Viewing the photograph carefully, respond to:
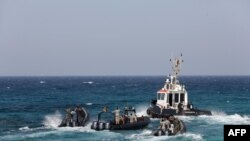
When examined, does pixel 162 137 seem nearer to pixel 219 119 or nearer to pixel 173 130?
pixel 173 130

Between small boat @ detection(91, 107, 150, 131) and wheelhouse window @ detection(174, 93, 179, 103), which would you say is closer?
small boat @ detection(91, 107, 150, 131)

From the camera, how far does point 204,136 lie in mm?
49500

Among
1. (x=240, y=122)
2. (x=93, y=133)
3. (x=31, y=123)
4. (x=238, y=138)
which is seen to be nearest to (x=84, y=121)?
(x=93, y=133)

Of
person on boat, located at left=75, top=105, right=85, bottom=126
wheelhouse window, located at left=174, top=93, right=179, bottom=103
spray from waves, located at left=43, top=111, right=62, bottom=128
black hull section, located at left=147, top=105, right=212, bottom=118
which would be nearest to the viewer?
person on boat, located at left=75, top=105, right=85, bottom=126

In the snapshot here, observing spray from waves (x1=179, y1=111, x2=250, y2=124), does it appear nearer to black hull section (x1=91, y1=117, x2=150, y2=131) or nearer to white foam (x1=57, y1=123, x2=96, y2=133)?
black hull section (x1=91, y1=117, x2=150, y2=131)

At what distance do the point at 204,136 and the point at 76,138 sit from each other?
10.3 meters

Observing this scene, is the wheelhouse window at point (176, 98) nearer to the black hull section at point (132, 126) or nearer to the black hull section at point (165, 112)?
the black hull section at point (165, 112)

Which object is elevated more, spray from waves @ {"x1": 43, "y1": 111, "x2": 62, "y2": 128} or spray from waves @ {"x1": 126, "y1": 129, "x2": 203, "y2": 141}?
spray from waves @ {"x1": 126, "y1": 129, "x2": 203, "y2": 141}

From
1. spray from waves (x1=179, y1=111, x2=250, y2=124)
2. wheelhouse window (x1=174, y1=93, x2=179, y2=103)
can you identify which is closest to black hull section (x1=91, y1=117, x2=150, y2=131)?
spray from waves (x1=179, y1=111, x2=250, y2=124)

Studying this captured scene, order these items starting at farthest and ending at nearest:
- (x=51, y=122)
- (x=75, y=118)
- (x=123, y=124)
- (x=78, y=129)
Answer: (x=51, y=122) < (x=75, y=118) < (x=78, y=129) < (x=123, y=124)

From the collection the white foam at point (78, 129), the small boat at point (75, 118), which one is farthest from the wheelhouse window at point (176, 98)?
the white foam at point (78, 129)

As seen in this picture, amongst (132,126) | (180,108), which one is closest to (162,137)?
(132,126)

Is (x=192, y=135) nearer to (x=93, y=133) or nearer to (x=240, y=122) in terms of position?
(x=93, y=133)

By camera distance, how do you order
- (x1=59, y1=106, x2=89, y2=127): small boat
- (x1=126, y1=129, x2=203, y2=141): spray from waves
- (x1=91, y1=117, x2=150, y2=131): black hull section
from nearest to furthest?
(x1=126, y1=129, x2=203, y2=141): spray from waves
(x1=91, y1=117, x2=150, y2=131): black hull section
(x1=59, y1=106, x2=89, y2=127): small boat
